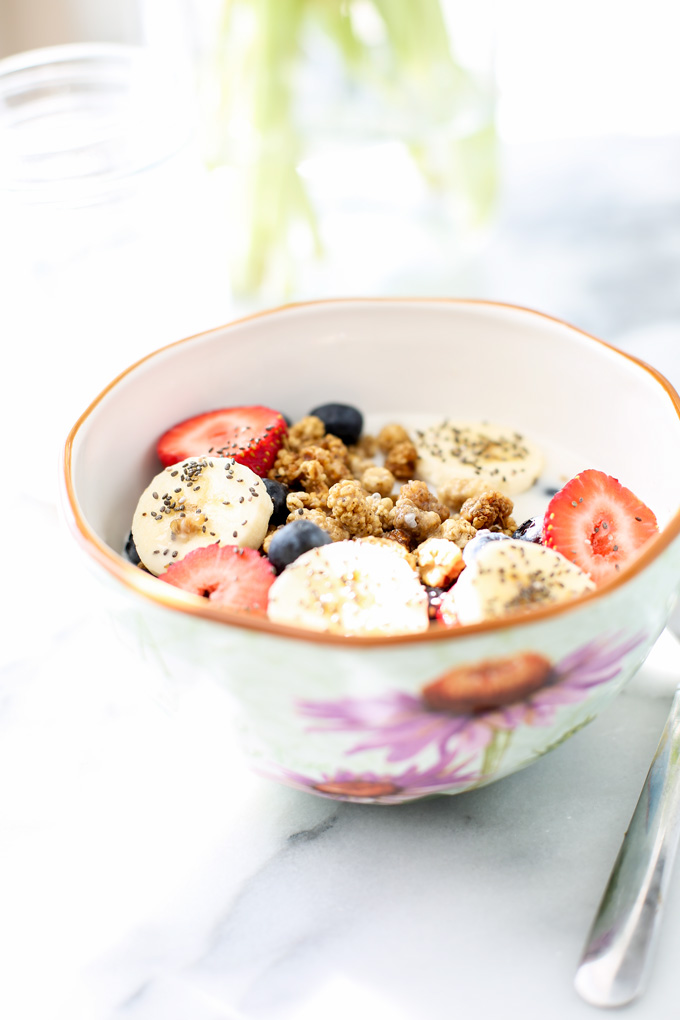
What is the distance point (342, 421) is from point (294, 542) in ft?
0.65

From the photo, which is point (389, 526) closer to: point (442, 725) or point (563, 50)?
point (442, 725)

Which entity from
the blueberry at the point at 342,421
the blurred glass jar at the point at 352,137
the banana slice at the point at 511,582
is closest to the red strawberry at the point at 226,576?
the banana slice at the point at 511,582

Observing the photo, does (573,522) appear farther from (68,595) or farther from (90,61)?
(90,61)

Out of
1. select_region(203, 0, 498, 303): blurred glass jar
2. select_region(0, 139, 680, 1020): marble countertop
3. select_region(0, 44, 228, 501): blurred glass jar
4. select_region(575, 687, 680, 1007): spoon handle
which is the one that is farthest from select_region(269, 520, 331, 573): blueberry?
select_region(203, 0, 498, 303): blurred glass jar

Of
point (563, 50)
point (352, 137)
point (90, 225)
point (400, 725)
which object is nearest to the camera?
point (400, 725)

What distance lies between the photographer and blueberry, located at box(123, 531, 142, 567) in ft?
2.00

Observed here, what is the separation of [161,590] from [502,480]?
0.32m

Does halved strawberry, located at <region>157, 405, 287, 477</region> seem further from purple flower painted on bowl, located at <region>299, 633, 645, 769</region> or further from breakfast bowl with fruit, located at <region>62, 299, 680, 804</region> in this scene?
purple flower painted on bowl, located at <region>299, 633, 645, 769</region>

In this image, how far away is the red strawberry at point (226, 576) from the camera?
52 centimetres

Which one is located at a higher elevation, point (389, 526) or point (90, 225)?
point (90, 225)

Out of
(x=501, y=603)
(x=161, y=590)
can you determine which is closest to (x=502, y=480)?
(x=501, y=603)

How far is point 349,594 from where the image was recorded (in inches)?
20.3

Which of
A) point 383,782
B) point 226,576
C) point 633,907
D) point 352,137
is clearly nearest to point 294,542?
point 226,576

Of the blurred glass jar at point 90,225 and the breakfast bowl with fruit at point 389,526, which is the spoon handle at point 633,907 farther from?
the blurred glass jar at point 90,225
